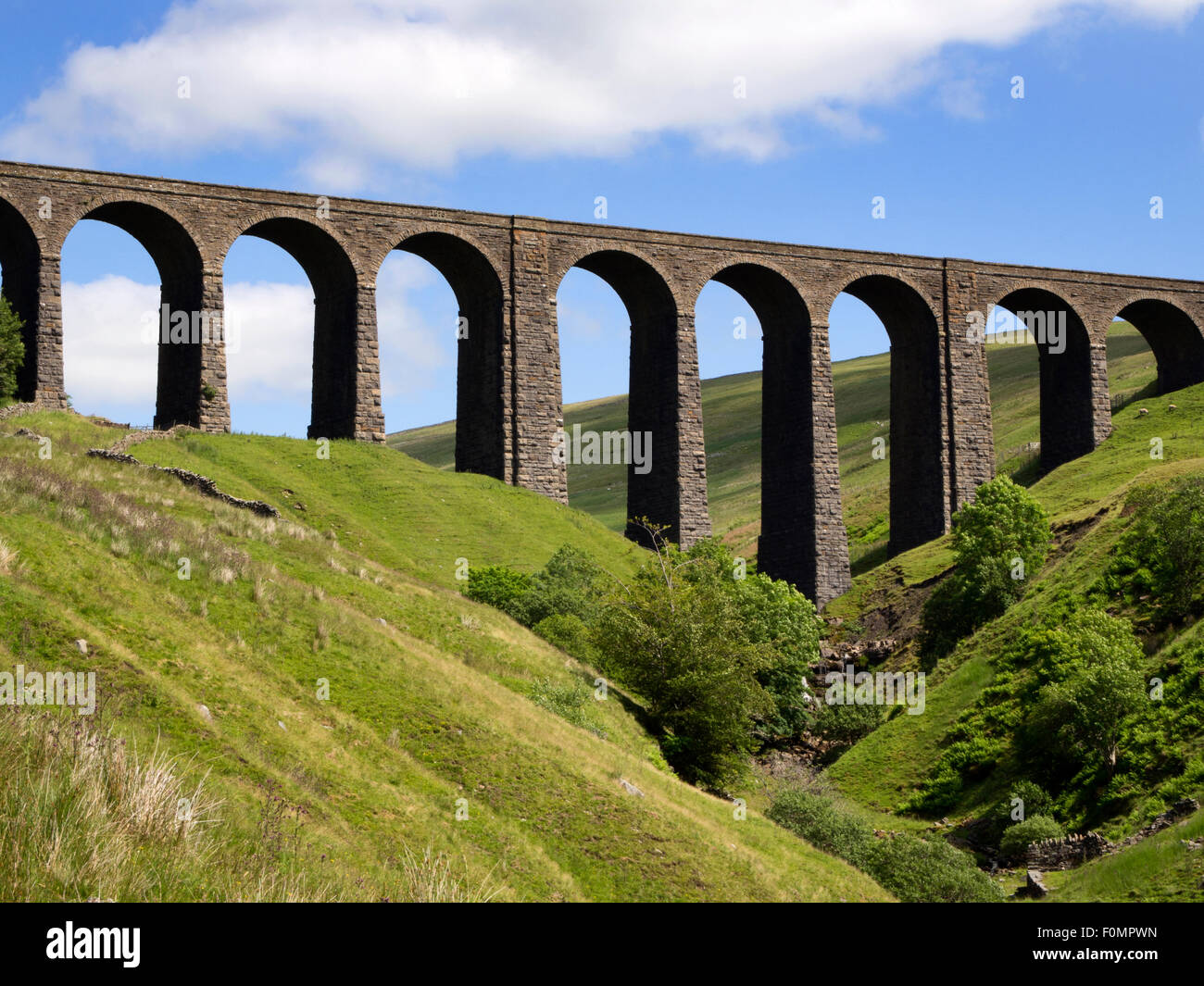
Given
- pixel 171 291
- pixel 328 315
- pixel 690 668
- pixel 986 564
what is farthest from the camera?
pixel 328 315

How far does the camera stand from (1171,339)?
262 feet

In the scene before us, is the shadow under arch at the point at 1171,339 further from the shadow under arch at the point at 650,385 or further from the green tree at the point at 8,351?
the green tree at the point at 8,351

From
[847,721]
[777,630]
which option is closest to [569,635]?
[777,630]

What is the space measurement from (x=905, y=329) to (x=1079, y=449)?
525 inches

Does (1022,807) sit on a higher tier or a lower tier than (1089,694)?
lower

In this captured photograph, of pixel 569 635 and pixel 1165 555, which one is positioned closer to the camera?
pixel 569 635

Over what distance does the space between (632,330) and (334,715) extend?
46.4 m

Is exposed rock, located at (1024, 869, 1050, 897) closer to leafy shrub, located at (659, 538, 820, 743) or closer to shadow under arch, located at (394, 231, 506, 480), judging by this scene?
leafy shrub, located at (659, 538, 820, 743)

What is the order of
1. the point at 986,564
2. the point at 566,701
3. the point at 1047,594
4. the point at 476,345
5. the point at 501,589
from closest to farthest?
1. the point at 566,701
2. the point at 501,589
3. the point at 1047,594
4. the point at 986,564
5. the point at 476,345

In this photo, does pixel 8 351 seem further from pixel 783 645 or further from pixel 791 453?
pixel 791 453

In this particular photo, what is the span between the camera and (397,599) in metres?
32.9

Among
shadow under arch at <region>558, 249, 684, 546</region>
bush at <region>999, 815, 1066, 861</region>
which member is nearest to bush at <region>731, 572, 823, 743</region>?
shadow under arch at <region>558, 249, 684, 546</region>

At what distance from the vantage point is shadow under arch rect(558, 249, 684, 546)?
61.6 meters
